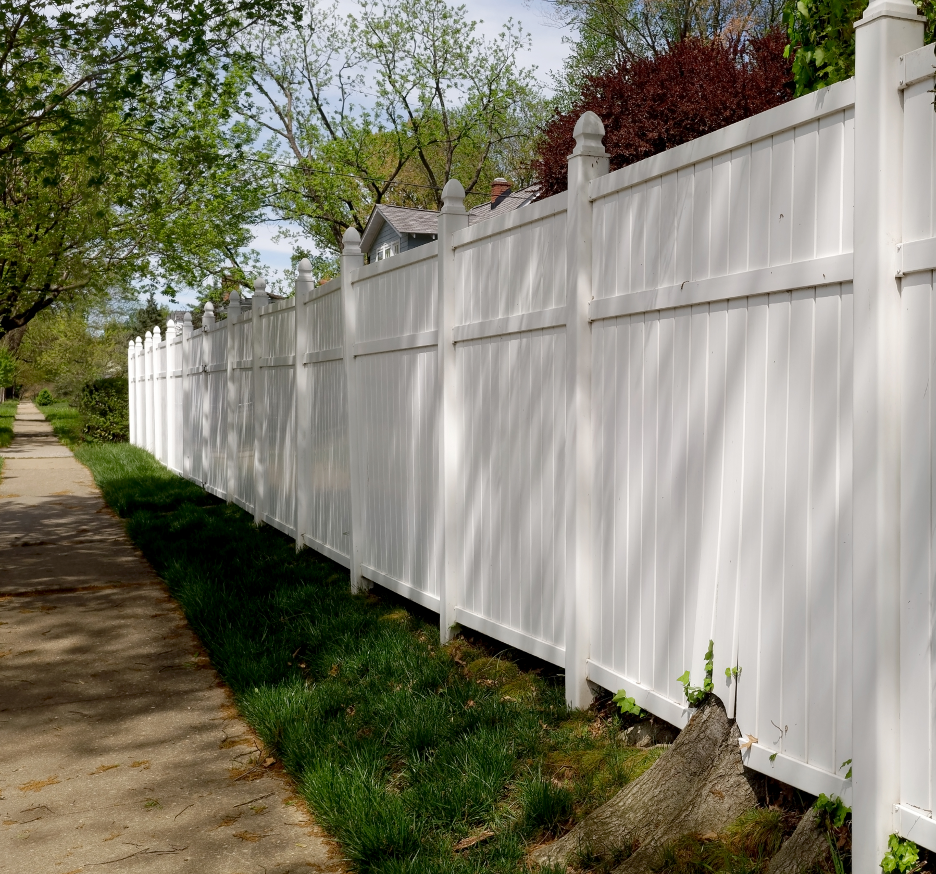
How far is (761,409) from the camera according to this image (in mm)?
2971

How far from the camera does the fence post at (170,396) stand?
1561cm

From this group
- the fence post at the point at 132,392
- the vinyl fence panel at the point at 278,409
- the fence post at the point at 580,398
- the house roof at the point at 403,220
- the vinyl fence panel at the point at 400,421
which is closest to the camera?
the fence post at the point at 580,398

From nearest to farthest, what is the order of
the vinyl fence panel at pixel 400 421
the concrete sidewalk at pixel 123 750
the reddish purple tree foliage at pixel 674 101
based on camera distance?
1. the concrete sidewalk at pixel 123 750
2. the vinyl fence panel at pixel 400 421
3. the reddish purple tree foliage at pixel 674 101

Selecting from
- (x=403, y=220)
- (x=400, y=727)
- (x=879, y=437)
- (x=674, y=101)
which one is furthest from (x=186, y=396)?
(x=403, y=220)

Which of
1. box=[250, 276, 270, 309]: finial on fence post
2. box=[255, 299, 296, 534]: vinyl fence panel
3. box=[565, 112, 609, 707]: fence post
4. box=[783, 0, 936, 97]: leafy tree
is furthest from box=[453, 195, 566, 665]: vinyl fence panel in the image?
box=[250, 276, 270, 309]: finial on fence post

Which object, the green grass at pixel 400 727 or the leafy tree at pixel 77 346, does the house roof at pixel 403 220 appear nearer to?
the green grass at pixel 400 727

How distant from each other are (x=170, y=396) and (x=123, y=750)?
489 inches

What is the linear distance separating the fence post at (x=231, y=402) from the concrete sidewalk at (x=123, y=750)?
10.3 ft

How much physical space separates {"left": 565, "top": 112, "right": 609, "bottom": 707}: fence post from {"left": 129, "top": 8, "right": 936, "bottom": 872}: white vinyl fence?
12mm

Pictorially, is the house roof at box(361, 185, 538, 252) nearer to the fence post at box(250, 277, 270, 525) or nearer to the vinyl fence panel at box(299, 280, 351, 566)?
the fence post at box(250, 277, 270, 525)

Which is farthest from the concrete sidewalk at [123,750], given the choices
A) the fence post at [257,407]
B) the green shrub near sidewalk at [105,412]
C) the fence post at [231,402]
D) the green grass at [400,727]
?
the green shrub near sidewalk at [105,412]

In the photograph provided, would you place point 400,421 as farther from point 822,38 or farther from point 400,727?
point 822,38

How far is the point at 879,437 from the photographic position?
2432mm

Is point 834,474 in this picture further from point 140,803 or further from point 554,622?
point 140,803
